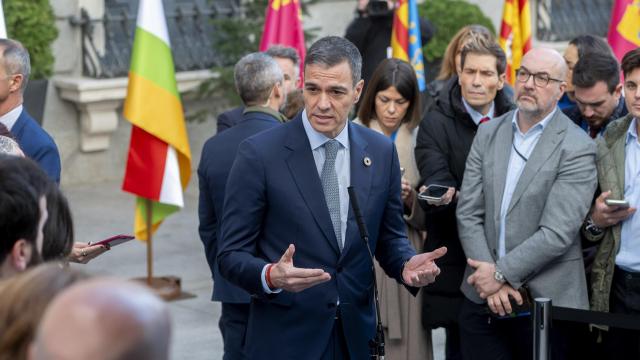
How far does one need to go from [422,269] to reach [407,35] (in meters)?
4.95

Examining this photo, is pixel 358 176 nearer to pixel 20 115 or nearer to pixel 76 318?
pixel 20 115

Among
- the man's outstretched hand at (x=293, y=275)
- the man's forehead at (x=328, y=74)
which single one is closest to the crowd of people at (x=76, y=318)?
the man's outstretched hand at (x=293, y=275)

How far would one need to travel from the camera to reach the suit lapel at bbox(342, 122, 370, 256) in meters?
4.32

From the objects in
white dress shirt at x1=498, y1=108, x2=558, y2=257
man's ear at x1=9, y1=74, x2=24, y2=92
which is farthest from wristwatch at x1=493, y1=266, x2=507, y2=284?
man's ear at x1=9, y1=74, x2=24, y2=92

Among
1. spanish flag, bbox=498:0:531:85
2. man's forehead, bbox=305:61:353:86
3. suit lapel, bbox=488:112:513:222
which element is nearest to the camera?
man's forehead, bbox=305:61:353:86

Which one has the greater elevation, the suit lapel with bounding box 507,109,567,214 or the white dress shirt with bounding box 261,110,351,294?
the white dress shirt with bounding box 261,110,351,294

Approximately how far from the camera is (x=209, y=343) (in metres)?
7.69

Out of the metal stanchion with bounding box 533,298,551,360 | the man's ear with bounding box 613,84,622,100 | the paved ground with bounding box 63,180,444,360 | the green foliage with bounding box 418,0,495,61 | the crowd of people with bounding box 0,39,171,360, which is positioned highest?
the crowd of people with bounding box 0,39,171,360

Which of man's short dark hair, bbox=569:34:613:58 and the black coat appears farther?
man's short dark hair, bbox=569:34:613:58

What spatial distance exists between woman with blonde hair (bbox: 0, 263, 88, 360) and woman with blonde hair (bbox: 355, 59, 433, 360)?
4.00 metres

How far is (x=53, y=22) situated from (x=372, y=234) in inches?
302

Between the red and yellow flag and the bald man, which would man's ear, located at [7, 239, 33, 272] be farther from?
the red and yellow flag

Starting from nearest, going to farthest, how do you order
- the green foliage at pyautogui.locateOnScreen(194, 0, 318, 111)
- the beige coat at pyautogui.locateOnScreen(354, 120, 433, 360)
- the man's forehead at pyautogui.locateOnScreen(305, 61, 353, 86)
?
1. the man's forehead at pyautogui.locateOnScreen(305, 61, 353, 86)
2. the beige coat at pyautogui.locateOnScreen(354, 120, 433, 360)
3. the green foliage at pyautogui.locateOnScreen(194, 0, 318, 111)

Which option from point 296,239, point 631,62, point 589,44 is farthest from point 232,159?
point 589,44
